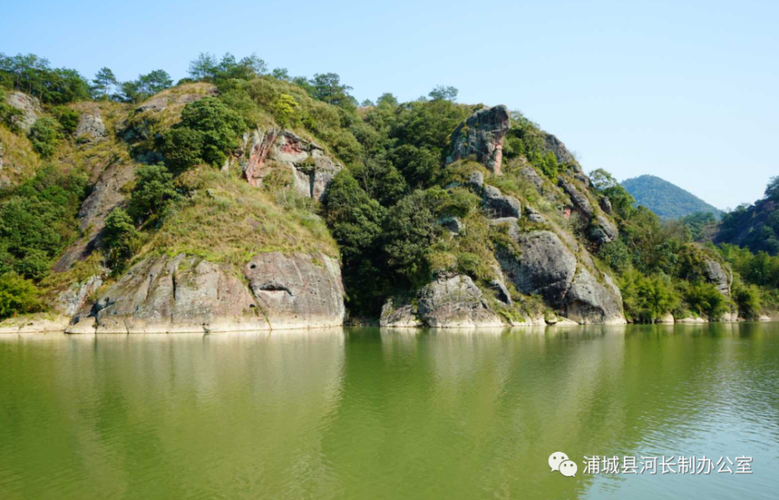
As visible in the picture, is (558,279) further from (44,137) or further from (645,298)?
(44,137)

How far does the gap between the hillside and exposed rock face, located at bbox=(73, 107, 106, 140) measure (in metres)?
0.26

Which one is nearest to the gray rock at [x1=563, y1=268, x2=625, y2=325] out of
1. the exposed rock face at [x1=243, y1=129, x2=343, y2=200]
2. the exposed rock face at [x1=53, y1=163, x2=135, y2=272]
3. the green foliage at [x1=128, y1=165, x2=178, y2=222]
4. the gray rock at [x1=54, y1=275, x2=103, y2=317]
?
the exposed rock face at [x1=243, y1=129, x2=343, y2=200]

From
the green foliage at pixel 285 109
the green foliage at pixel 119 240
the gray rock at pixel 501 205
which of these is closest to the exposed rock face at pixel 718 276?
the gray rock at pixel 501 205

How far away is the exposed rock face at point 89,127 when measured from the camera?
6738cm

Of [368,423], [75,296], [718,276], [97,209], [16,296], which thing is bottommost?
[368,423]

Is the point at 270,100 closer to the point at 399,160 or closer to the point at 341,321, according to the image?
the point at 399,160

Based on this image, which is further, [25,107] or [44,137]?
[25,107]

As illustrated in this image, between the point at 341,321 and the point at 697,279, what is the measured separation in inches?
2125

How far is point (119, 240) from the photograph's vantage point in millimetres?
46844

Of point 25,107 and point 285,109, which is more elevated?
point 25,107

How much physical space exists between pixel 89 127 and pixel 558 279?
6838 centimetres

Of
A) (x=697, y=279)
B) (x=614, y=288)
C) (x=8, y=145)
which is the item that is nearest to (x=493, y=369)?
(x=614, y=288)

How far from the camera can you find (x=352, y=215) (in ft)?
198

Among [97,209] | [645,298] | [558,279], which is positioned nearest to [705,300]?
[645,298]
